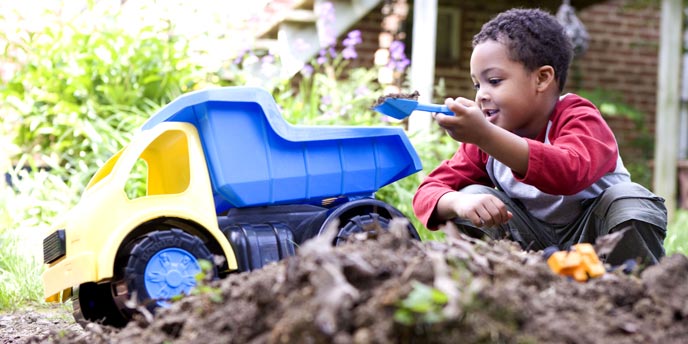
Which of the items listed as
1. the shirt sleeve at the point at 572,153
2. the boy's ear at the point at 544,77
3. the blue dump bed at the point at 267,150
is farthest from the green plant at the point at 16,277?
the boy's ear at the point at 544,77

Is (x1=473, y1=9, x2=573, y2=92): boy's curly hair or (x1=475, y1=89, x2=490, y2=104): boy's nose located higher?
(x1=473, y1=9, x2=573, y2=92): boy's curly hair

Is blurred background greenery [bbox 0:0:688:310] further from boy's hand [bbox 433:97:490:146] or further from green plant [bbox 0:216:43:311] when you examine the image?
boy's hand [bbox 433:97:490:146]

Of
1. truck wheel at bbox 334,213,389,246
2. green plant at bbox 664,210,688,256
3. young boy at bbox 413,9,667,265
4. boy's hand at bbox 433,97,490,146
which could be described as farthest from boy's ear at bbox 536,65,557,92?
green plant at bbox 664,210,688,256

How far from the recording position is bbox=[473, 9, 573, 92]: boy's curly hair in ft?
7.99

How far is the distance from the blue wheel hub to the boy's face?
3.31 ft

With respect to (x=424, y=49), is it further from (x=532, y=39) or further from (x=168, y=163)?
(x=168, y=163)

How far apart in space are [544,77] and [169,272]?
1274 mm

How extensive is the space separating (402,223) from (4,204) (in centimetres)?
310

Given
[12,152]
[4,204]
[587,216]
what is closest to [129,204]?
[587,216]

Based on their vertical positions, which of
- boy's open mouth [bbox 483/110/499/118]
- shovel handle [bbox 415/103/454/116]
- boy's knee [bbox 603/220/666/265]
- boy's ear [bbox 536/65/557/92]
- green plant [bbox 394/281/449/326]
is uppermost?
boy's ear [bbox 536/65/557/92]

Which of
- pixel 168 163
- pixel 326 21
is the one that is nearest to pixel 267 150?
pixel 168 163

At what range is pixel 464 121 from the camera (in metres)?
1.96

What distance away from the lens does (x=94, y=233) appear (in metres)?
1.83

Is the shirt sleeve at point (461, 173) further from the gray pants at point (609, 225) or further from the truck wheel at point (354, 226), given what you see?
the truck wheel at point (354, 226)
